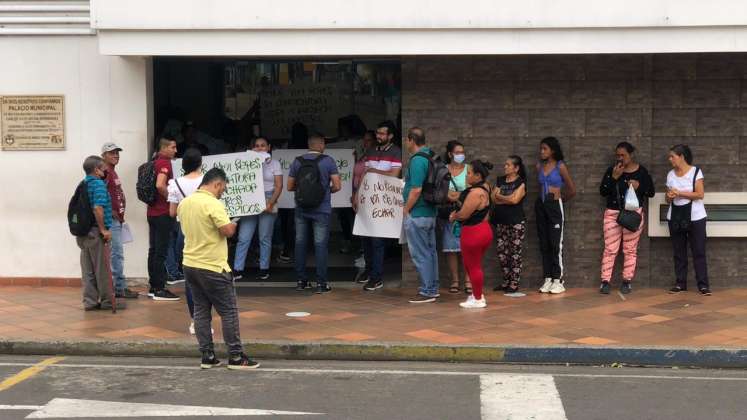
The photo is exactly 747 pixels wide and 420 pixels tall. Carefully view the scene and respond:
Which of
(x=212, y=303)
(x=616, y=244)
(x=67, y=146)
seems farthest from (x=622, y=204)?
(x=67, y=146)

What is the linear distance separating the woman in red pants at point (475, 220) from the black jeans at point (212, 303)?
296 centimetres

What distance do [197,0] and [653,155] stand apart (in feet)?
18.3

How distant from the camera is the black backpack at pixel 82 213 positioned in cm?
1007

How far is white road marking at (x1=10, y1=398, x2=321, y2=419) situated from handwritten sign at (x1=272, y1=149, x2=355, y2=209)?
5.47 m

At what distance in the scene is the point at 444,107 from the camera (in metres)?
11.4

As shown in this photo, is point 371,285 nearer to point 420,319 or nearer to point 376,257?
point 376,257

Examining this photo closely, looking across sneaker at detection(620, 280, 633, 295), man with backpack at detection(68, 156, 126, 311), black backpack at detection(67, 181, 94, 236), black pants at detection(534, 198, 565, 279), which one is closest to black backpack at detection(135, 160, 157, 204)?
man with backpack at detection(68, 156, 126, 311)

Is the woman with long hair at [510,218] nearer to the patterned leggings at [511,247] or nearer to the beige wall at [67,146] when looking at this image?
the patterned leggings at [511,247]

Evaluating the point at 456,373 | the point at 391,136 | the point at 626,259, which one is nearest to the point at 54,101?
the point at 391,136

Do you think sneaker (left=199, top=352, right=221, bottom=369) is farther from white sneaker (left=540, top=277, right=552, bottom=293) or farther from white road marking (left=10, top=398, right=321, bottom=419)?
white sneaker (left=540, top=277, right=552, bottom=293)

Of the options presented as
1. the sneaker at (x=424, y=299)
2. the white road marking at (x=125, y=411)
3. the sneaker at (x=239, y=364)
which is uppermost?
the sneaker at (x=424, y=299)

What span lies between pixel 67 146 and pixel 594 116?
630 centimetres

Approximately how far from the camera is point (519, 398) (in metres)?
7.24

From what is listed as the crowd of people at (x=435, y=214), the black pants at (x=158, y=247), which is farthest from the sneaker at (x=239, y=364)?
the black pants at (x=158, y=247)
